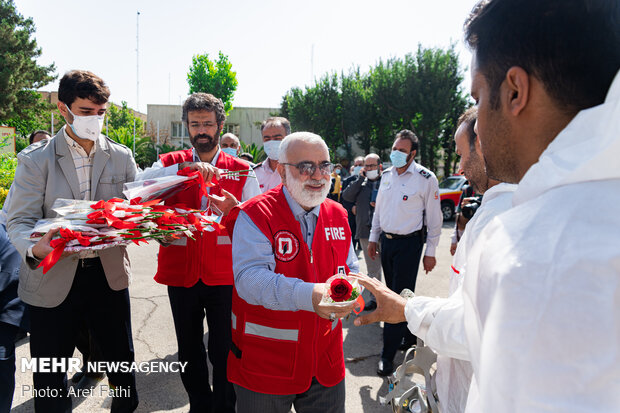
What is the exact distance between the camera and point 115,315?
2920 mm

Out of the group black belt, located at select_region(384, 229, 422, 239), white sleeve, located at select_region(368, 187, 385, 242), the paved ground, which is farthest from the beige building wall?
black belt, located at select_region(384, 229, 422, 239)

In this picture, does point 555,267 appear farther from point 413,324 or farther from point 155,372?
point 155,372

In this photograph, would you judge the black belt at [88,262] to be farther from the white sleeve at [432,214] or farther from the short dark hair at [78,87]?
the white sleeve at [432,214]

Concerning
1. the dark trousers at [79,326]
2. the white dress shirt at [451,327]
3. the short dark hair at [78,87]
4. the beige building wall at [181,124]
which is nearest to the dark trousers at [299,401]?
the white dress shirt at [451,327]

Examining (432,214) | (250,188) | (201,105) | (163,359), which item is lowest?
(163,359)

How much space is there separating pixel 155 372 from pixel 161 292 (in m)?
2.56

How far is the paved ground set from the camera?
360 centimetres

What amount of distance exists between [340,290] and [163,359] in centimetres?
347

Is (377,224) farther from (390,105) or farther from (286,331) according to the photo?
(390,105)

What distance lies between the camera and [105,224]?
7.99 ft

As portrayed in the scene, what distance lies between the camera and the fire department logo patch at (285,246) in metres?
2.16

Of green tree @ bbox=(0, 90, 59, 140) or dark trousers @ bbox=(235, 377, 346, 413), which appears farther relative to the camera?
green tree @ bbox=(0, 90, 59, 140)

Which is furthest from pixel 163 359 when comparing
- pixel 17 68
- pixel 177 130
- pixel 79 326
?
pixel 177 130

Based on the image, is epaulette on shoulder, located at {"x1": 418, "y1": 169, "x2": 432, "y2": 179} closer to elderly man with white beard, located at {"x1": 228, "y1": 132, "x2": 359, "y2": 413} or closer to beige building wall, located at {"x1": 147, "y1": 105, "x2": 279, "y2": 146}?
elderly man with white beard, located at {"x1": 228, "y1": 132, "x2": 359, "y2": 413}
